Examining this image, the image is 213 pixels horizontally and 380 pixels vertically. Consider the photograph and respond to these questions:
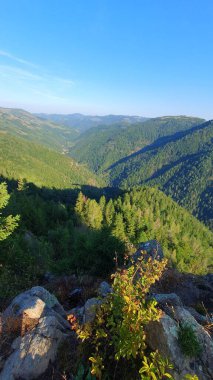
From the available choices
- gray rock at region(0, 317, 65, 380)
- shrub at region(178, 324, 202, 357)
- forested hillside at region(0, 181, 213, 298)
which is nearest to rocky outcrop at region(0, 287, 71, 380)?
gray rock at region(0, 317, 65, 380)

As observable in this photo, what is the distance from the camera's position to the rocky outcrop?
764 centimetres

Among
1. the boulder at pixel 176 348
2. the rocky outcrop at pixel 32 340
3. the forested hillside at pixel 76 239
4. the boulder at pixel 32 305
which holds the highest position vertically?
the boulder at pixel 176 348

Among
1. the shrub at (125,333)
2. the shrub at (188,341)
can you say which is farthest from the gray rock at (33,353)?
the shrub at (188,341)

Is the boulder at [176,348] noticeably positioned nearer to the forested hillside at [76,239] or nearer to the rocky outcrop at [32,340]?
the forested hillside at [76,239]

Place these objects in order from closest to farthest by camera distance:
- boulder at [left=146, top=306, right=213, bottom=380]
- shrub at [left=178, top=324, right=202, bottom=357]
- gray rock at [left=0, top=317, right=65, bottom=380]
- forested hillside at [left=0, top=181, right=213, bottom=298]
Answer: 1. boulder at [left=146, top=306, right=213, bottom=380]
2. shrub at [left=178, top=324, right=202, bottom=357]
3. gray rock at [left=0, top=317, right=65, bottom=380]
4. forested hillside at [left=0, top=181, right=213, bottom=298]

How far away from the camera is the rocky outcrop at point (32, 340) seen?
764cm

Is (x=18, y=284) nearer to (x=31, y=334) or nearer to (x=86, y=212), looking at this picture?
(x=31, y=334)

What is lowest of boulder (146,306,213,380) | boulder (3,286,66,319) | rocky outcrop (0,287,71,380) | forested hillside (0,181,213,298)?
forested hillside (0,181,213,298)

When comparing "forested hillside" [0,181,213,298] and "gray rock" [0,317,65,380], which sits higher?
"gray rock" [0,317,65,380]

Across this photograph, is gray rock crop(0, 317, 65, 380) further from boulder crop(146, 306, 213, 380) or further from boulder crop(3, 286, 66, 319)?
boulder crop(146, 306, 213, 380)

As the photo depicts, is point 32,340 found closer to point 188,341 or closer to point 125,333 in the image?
point 125,333

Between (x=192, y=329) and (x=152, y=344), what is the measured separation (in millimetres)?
1092

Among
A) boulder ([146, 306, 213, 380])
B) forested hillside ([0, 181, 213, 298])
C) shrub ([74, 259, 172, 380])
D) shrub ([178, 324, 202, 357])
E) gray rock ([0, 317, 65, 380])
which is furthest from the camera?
forested hillside ([0, 181, 213, 298])

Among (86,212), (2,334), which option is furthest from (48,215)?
(2,334)
